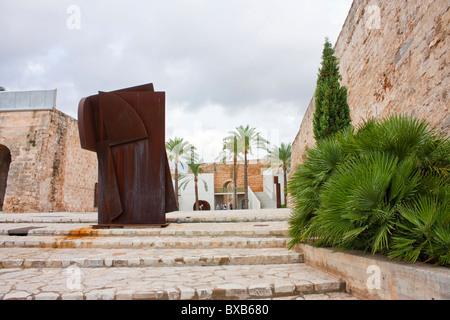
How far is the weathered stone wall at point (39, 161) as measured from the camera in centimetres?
1439

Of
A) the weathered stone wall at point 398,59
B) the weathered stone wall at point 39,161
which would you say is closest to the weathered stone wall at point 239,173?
the weathered stone wall at point 39,161

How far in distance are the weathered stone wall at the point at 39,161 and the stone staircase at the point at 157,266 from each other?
10901mm

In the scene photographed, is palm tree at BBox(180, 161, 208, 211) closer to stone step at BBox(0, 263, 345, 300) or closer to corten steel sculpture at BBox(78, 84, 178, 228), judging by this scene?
corten steel sculpture at BBox(78, 84, 178, 228)

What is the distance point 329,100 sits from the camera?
8.25 metres

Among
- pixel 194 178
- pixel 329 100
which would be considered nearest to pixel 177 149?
pixel 194 178

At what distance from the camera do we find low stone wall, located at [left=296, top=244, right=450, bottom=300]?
175 centimetres

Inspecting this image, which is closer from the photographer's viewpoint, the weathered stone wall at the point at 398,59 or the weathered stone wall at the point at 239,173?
the weathered stone wall at the point at 398,59

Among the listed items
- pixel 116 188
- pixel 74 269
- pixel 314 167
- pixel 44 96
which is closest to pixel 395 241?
pixel 314 167

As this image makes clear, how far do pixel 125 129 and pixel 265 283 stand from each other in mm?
3868

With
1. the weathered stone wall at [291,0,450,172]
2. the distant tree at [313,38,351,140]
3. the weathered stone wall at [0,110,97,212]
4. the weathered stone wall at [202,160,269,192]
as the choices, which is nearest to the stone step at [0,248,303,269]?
the weathered stone wall at [291,0,450,172]

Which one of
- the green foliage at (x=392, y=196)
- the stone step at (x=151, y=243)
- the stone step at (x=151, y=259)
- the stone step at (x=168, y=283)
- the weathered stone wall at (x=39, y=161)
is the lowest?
the stone step at (x=168, y=283)

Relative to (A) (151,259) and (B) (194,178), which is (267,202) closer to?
(B) (194,178)
